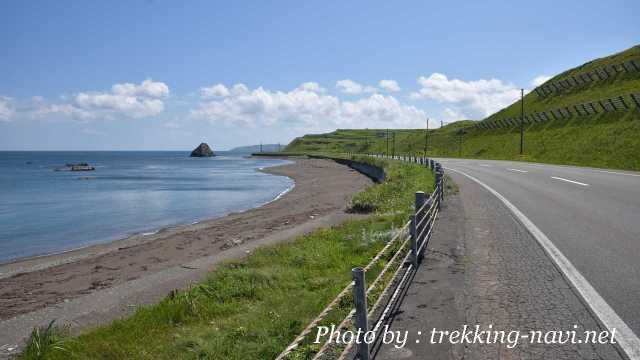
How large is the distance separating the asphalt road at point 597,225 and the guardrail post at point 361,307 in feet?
10.5

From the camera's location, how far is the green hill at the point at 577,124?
133 feet

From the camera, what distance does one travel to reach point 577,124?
55906 mm

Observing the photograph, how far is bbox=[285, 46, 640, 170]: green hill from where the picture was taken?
4060 cm

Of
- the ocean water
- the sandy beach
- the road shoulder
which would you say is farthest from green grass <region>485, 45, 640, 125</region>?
the road shoulder

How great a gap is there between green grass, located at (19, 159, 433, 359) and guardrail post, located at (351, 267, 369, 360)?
1.16 m

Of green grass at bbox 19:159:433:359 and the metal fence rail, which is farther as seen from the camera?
green grass at bbox 19:159:433:359

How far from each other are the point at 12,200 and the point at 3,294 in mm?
33096

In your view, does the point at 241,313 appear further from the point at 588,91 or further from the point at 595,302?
the point at 588,91

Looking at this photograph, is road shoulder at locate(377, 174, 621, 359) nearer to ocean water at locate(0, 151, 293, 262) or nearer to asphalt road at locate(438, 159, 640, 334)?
asphalt road at locate(438, 159, 640, 334)

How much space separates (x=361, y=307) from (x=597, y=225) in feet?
28.8

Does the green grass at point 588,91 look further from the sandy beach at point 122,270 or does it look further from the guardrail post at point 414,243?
the guardrail post at point 414,243

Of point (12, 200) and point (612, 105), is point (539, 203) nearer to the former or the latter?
point (12, 200)

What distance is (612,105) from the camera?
5306 centimetres

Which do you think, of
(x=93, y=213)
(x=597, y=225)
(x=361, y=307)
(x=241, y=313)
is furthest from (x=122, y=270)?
(x=93, y=213)
